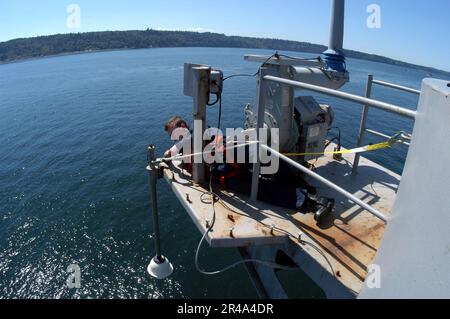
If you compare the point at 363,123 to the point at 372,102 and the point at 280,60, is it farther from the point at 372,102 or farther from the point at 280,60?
the point at 372,102

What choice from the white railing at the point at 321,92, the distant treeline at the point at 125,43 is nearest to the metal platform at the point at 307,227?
the white railing at the point at 321,92

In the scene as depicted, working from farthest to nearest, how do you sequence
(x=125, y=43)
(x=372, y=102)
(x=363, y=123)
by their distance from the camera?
(x=125, y=43) → (x=363, y=123) → (x=372, y=102)

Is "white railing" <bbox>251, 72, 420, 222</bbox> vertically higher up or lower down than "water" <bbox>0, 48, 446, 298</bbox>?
higher up

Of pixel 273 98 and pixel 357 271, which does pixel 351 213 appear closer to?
pixel 357 271

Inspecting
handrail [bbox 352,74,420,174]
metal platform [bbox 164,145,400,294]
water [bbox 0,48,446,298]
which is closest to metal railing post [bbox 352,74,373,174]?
handrail [bbox 352,74,420,174]

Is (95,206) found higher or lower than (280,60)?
lower

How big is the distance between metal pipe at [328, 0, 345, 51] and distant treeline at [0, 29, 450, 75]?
413 ft

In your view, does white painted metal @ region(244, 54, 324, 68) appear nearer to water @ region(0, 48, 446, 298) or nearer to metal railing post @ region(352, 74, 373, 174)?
metal railing post @ region(352, 74, 373, 174)

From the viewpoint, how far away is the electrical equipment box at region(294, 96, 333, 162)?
5543mm

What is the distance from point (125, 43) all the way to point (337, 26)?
149m

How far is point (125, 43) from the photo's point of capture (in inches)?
5438

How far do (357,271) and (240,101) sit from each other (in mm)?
24245

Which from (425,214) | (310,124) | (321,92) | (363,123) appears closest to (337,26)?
(363,123)

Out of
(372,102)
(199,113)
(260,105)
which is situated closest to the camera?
(372,102)
